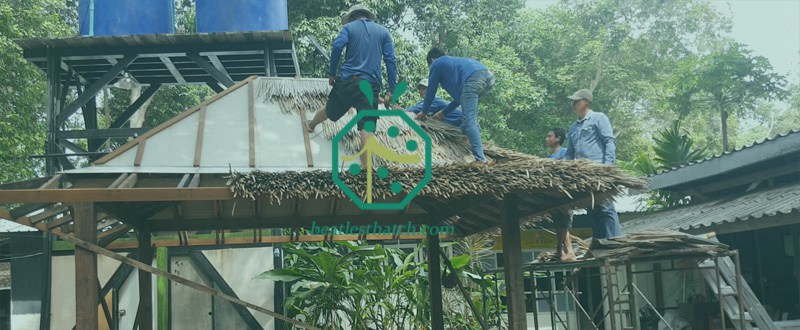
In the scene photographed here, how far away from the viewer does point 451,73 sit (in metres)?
7.88

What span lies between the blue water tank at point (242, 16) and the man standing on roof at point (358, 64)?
4415 millimetres

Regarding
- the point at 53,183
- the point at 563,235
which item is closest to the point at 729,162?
the point at 563,235

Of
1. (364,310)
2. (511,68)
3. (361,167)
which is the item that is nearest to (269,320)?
(364,310)

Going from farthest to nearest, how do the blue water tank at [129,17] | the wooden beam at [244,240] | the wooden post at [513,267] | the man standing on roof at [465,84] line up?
the blue water tank at [129,17] < the wooden beam at [244,240] < the man standing on roof at [465,84] < the wooden post at [513,267]

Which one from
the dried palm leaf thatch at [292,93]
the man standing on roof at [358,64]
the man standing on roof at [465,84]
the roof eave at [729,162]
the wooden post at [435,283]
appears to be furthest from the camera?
the roof eave at [729,162]

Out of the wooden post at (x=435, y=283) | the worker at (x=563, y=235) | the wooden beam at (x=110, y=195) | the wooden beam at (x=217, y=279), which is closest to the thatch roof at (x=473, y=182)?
the wooden beam at (x=110, y=195)

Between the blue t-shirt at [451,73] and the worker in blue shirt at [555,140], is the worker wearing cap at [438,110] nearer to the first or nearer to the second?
the blue t-shirt at [451,73]

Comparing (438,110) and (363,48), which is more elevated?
(363,48)

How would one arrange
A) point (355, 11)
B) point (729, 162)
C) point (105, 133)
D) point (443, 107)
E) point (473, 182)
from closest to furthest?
1. point (473, 182)
2. point (355, 11)
3. point (443, 107)
4. point (105, 133)
5. point (729, 162)

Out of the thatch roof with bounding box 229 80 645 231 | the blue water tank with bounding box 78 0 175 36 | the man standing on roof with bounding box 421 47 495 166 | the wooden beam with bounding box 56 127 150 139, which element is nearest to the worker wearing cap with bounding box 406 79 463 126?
the man standing on roof with bounding box 421 47 495 166

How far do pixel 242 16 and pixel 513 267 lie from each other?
6.26 metres

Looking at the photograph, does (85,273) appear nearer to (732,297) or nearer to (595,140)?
(595,140)

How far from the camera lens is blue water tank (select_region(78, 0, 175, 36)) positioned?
11.7 meters

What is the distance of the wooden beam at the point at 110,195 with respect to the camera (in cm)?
545
